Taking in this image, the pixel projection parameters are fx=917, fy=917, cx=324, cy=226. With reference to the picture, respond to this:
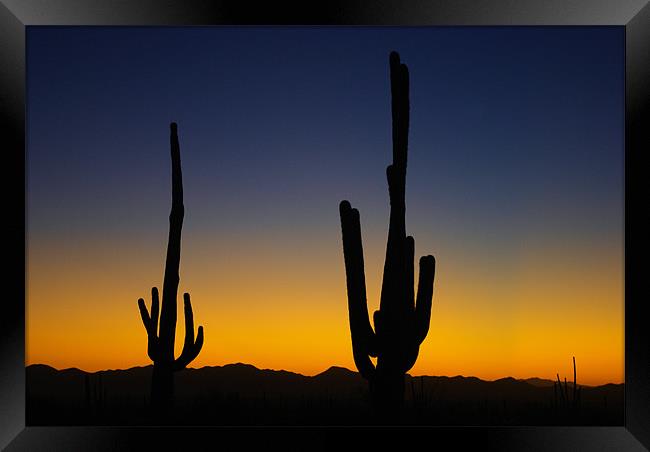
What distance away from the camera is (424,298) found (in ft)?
14.7

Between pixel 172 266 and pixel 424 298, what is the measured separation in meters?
1.31

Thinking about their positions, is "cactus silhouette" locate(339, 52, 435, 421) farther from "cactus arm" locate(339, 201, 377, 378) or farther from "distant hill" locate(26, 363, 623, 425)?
"distant hill" locate(26, 363, 623, 425)

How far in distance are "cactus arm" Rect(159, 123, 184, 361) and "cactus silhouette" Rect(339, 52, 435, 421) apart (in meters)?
0.89

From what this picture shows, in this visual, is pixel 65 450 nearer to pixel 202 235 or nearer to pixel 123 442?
pixel 123 442

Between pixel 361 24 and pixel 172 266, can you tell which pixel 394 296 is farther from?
pixel 361 24

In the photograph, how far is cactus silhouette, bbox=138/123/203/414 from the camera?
4750 mm

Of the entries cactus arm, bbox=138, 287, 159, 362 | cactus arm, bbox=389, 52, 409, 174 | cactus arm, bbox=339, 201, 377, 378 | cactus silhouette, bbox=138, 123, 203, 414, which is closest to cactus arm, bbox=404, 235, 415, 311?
cactus arm, bbox=339, 201, 377, 378

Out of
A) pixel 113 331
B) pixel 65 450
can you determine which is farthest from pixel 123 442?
pixel 113 331

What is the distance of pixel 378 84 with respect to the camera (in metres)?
4.89

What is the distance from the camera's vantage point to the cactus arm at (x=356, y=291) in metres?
4.48

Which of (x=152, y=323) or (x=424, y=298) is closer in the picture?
(x=424, y=298)

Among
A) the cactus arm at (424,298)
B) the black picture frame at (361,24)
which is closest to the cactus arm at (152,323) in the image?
the black picture frame at (361,24)

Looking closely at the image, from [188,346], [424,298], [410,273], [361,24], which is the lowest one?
[188,346]

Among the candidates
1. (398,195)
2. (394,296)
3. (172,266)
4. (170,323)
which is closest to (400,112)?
(398,195)
